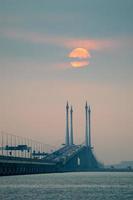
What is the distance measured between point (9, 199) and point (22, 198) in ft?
9.53

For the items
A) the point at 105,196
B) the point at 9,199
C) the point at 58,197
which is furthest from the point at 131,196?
the point at 9,199

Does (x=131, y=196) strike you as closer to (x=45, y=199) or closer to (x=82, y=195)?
(x=82, y=195)

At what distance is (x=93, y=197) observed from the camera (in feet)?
367

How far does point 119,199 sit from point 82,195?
10.7 metres

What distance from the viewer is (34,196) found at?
11181cm

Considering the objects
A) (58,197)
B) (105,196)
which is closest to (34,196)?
(58,197)

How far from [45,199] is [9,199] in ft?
17.3

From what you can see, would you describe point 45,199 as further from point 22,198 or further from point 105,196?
point 105,196

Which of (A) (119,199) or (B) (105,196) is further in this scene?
(B) (105,196)

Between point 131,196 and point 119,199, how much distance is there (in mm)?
7542

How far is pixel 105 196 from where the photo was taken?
114 meters

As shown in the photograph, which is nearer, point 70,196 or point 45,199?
point 45,199

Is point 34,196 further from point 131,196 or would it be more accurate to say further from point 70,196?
point 131,196

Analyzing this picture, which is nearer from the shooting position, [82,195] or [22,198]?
[22,198]
